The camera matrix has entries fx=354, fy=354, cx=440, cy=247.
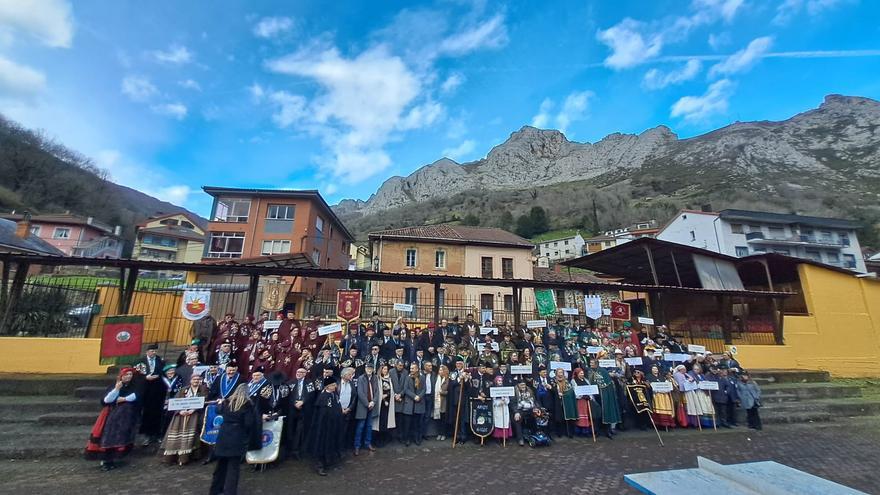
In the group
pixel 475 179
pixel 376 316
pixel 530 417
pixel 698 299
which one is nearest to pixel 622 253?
pixel 698 299

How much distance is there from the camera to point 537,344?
10.1 m

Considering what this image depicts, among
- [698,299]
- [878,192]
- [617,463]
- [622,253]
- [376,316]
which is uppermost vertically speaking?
[878,192]

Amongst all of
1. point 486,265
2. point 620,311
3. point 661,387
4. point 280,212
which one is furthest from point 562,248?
point 661,387

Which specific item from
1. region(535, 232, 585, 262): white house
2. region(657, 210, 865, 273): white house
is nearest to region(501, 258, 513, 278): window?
region(657, 210, 865, 273): white house

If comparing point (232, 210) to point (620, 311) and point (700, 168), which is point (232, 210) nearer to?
point (620, 311)

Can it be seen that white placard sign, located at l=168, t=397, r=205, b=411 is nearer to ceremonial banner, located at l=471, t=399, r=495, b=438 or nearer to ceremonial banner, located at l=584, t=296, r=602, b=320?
ceremonial banner, located at l=471, t=399, r=495, b=438

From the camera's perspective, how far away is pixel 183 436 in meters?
6.05

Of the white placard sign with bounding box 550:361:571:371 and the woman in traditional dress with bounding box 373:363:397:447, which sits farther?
the white placard sign with bounding box 550:361:571:371

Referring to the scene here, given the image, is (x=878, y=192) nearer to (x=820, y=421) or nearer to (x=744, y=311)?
(x=744, y=311)

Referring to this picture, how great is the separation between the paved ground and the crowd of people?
0.38m

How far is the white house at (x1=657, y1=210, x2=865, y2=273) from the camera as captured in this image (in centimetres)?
4553

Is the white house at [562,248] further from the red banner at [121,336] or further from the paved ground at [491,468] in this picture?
the red banner at [121,336]

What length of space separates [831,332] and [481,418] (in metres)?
17.6

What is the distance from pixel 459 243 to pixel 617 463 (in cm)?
2332
